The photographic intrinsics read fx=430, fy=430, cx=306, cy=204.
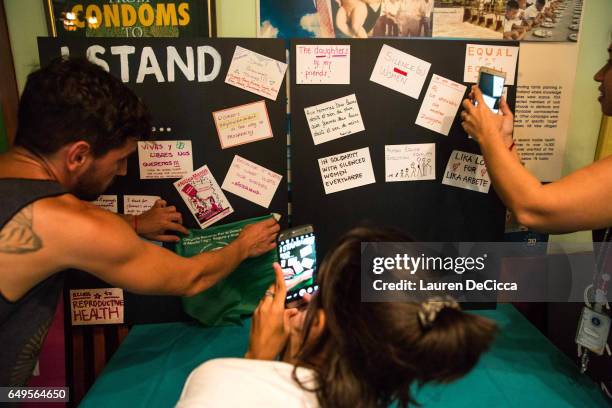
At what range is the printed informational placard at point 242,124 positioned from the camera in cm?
139

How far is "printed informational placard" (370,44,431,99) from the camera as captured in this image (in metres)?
1.40

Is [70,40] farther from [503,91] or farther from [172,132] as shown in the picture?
[503,91]

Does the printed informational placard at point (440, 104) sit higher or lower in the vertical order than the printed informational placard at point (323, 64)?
lower

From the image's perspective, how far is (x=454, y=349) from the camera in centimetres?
66

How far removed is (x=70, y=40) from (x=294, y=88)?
69 centimetres

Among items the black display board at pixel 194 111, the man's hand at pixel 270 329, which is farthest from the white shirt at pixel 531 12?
the man's hand at pixel 270 329

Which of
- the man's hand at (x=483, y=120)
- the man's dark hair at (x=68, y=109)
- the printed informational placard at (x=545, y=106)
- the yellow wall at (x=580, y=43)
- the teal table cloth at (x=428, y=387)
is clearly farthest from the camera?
the printed informational placard at (x=545, y=106)

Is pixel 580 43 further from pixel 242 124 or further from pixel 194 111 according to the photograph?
pixel 194 111

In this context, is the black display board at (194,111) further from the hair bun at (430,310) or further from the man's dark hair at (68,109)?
the hair bun at (430,310)

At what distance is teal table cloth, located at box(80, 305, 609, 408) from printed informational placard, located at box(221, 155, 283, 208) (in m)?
0.45

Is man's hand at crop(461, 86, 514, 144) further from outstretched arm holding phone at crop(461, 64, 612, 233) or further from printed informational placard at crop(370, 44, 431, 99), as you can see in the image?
printed informational placard at crop(370, 44, 431, 99)

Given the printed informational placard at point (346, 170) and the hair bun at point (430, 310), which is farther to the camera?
the printed informational placard at point (346, 170)

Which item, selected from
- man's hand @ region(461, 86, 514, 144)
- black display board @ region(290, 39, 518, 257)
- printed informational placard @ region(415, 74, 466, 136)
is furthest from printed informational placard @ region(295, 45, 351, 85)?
man's hand @ region(461, 86, 514, 144)

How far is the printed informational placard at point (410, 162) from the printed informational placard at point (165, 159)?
67cm
